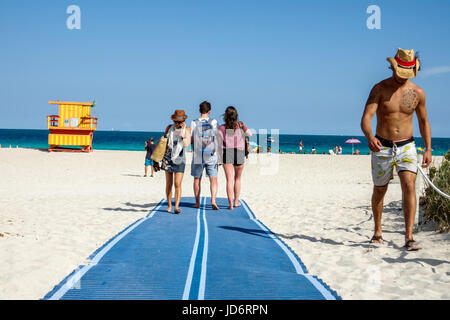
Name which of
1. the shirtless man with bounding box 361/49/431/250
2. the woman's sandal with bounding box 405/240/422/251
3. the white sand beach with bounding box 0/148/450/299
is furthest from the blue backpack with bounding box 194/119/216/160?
the woman's sandal with bounding box 405/240/422/251

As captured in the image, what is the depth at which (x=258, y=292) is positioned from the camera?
3740 millimetres

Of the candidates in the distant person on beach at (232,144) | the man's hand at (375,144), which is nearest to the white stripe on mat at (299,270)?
the man's hand at (375,144)

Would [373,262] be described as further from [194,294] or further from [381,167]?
[194,294]

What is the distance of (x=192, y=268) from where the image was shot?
4.41 m

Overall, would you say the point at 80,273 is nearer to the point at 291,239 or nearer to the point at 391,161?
the point at 291,239

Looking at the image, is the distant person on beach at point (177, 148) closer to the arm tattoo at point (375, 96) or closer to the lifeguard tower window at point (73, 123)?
the arm tattoo at point (375, 96)

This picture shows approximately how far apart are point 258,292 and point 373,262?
5.84 feet

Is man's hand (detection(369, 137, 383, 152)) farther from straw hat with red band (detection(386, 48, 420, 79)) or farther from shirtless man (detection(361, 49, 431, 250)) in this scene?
straw hat with red band (detection(386, 48, 420, 79))

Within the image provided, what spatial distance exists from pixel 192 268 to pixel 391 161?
2.66 m

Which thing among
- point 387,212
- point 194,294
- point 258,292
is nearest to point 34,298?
point 194,294

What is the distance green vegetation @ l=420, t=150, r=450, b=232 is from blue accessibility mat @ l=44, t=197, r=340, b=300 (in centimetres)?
255

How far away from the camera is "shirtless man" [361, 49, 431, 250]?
16.8 ft

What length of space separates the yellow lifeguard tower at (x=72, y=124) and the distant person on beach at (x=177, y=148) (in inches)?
1079

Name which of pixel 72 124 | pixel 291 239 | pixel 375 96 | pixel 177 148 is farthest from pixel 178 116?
pixel 72 124
